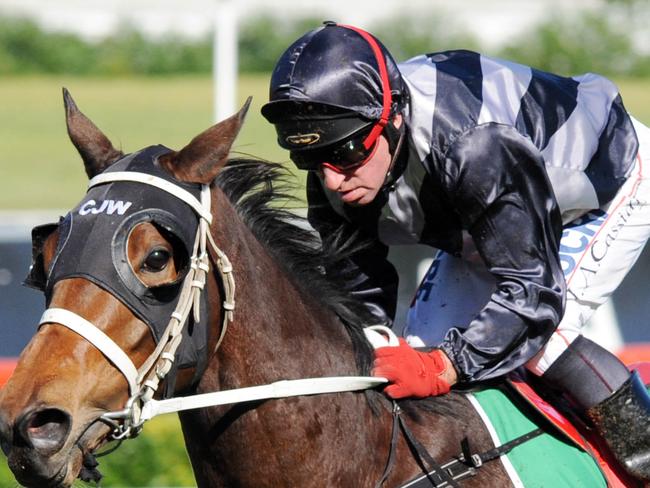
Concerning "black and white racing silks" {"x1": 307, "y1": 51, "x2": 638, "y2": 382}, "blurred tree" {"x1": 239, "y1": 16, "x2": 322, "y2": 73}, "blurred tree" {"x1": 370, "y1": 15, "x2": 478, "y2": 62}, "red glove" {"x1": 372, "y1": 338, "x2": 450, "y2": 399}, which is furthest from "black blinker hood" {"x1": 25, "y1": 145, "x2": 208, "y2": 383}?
"blurred tree" {"x1": 370, "y1": 15, "x2": 478, "y2": 62}

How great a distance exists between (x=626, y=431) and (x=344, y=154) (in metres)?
1.06

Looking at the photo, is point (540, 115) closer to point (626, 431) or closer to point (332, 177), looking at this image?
point (332, 177)

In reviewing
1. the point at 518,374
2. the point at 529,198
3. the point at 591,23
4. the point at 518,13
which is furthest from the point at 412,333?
the point at 518,13

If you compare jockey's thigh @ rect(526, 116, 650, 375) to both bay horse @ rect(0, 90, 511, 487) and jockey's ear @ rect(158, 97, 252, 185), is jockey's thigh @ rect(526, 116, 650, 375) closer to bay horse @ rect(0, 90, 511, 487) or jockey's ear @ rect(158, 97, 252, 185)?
bay horse @ rect(0, 90, 511, 487)

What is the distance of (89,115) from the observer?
23.5m

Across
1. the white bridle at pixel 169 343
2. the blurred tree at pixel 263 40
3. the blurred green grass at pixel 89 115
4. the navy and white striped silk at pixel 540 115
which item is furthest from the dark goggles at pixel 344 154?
the blurred tree at pixel 263 40

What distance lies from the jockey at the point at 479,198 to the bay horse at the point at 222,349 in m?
0.14

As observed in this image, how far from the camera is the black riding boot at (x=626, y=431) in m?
3.18

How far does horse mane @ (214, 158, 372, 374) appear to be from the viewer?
9.79ft

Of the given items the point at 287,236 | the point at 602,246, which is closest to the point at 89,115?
the point at 602,246

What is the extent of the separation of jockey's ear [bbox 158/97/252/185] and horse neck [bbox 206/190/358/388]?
0.13 metres

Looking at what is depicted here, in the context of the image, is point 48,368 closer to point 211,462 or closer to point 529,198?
point 211,462

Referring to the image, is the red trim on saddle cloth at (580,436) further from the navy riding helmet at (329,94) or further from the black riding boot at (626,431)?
the navy riding helmet at (329,94)

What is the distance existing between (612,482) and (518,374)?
1.26 ft
